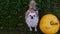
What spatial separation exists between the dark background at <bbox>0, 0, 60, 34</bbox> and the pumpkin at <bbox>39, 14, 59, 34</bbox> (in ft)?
0.44

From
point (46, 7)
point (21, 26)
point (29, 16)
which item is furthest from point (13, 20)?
point (46, 7)

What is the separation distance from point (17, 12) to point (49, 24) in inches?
16.2

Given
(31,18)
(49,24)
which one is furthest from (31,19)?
(49,24)

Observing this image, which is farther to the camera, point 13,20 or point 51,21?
point 13,20

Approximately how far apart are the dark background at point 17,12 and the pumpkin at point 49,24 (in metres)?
0.14

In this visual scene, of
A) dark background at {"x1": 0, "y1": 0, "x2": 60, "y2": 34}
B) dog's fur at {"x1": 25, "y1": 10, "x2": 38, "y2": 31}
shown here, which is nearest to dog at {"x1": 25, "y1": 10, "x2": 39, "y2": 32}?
dog's fur at {"x1": 25, "y1": 10, "x2": 38, "y2": 31}

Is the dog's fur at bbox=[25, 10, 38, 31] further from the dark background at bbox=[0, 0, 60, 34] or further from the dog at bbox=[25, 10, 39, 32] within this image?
the dark background at bbox=[0, 0, 60, 34]

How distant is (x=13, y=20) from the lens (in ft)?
7.18

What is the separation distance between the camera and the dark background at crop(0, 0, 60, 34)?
7.05 feet

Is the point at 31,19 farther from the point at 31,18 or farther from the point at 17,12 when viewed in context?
the point at 17,12

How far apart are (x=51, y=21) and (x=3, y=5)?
572 mm

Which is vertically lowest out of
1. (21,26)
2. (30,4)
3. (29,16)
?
(21,26)

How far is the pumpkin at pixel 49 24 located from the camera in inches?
79.2

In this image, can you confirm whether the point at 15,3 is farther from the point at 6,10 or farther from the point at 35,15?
the point at 35,15
